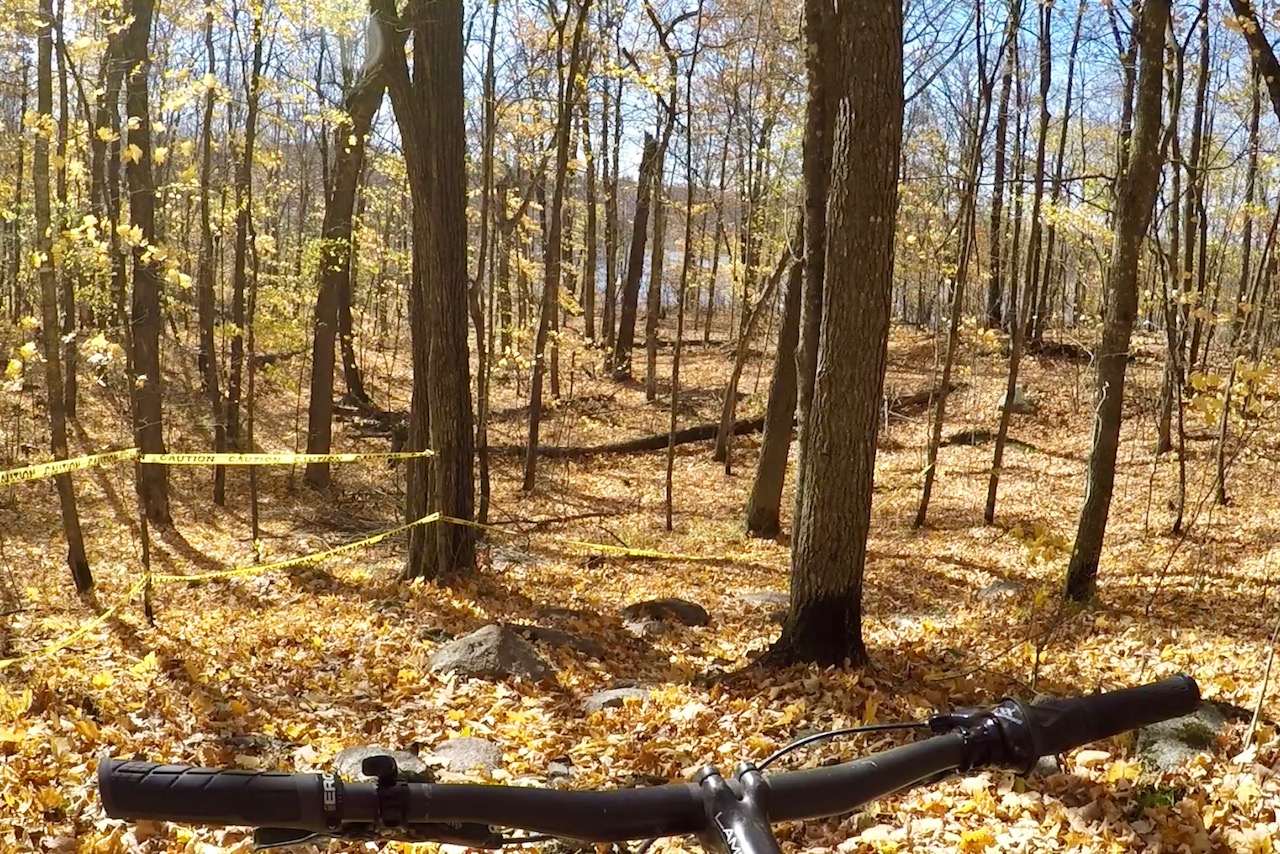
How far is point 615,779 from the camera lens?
532 cm

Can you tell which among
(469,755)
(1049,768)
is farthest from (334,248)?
(1049,768)

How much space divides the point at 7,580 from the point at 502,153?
15.6 m

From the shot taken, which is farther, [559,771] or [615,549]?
[615,549]

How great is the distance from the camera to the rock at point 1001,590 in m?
10.5

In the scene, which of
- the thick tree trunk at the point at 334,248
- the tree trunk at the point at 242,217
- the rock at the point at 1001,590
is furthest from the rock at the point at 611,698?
the tree trunk at the point at 242,217

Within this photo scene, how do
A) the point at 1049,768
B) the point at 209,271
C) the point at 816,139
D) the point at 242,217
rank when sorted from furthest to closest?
the point at 242,217
the point at 209,271
the point at 816,139
the point at 1049,768

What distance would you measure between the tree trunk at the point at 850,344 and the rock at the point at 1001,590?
4.28m

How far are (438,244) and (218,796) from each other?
8.70m

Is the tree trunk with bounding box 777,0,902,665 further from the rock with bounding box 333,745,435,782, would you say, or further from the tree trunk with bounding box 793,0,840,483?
the tree trunk with bounding box 793,0,840,483

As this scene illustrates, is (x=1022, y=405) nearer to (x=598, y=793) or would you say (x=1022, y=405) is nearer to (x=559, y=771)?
(x=559, y=771)

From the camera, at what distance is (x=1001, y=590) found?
1070 centimetres

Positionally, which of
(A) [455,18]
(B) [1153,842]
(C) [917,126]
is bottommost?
(B) [1153,842]

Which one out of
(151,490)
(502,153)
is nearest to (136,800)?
(151,490)

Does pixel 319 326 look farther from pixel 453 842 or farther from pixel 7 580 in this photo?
pixel 453 842
